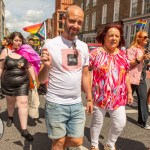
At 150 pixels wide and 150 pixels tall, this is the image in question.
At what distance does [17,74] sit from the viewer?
163 inches

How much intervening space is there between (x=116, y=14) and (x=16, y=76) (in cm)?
2650

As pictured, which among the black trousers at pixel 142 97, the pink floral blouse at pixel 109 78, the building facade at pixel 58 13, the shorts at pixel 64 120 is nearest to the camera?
the shorts at pixel 64 120

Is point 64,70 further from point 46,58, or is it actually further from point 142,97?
point 142,97

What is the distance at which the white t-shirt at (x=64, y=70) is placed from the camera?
8.06 ft

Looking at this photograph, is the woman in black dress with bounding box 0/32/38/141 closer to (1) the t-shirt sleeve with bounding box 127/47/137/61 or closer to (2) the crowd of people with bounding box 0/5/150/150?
(2) the crowd of people with bounding box 0/5/150/150

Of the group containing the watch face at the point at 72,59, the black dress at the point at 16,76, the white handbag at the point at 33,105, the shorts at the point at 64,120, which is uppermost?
the watch face at the point at 72,59

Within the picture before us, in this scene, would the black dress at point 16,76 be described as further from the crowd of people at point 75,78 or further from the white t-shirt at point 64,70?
the white t-shirt at point 64,70

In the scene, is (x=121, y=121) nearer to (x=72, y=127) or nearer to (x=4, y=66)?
(x=72, y=127)

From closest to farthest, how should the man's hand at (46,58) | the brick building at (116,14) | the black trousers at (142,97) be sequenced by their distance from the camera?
the man's hand at (46,58) < the black trousers at (142,97) < the brick building at (116,14)

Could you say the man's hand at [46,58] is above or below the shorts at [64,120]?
above

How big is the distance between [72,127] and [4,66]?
6.92 feet

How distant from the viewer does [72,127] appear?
265cm

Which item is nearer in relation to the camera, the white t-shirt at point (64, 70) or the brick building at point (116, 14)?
the white t-shirt at point (64, 70)

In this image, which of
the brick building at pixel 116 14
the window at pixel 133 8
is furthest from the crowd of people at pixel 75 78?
the window at pixel 133 8
